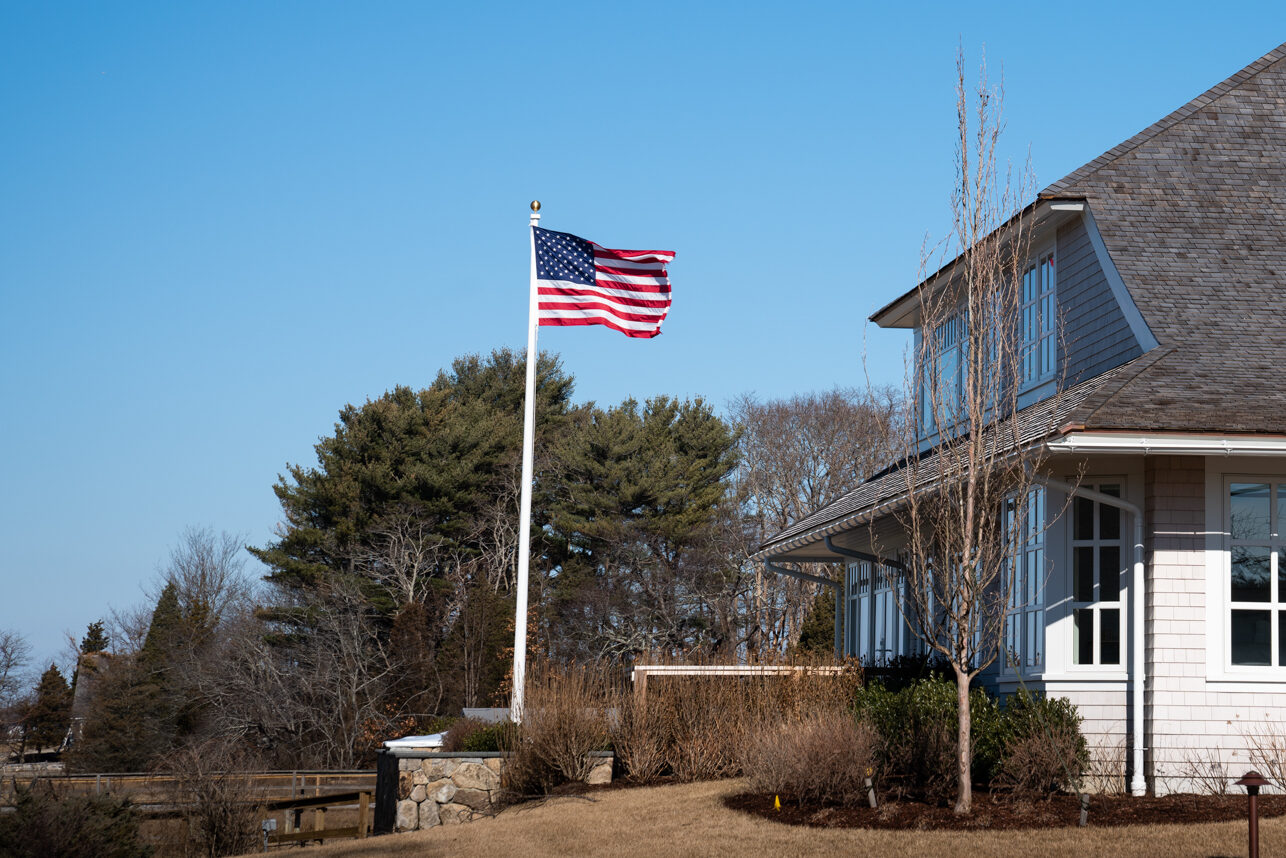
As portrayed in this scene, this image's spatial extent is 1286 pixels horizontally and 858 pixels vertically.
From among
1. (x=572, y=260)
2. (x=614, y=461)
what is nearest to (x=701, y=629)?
(x=614, y=461)

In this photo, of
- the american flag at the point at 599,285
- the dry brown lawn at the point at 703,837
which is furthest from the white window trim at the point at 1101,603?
the american flag at the point at 599,285

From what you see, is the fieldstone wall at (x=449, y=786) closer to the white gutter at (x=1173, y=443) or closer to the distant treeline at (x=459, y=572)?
the white gutter at (x=1173, y=443)

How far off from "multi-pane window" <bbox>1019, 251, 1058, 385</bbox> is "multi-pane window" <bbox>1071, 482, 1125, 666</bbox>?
251 centimetres

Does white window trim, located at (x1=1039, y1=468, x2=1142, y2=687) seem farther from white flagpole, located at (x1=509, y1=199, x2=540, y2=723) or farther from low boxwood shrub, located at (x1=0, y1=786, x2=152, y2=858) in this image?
low boxwood shrub, located at (x1=0, y1=786, x2=152, y2=858)

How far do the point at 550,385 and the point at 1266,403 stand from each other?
3716 cm

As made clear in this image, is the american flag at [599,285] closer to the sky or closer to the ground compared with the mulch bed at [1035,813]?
closer to the sky

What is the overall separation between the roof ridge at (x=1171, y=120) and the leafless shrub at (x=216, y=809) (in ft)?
42.0

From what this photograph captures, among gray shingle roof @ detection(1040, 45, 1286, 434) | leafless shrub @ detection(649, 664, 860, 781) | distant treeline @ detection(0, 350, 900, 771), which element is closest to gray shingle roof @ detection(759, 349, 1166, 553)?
gray shingle roof @ detection(1040, 45, 1286, 434)

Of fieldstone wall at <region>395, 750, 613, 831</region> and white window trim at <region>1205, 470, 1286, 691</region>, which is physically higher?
white window trim at <region>1205, 470, 1286, 691</region>

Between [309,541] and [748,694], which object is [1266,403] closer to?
[748,694]

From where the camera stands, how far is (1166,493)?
10828 millimetres

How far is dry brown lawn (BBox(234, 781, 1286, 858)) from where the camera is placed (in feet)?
27.9

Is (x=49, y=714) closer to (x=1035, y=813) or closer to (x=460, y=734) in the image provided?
(x=460, y=734)

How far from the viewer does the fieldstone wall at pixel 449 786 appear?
13.8 meters
